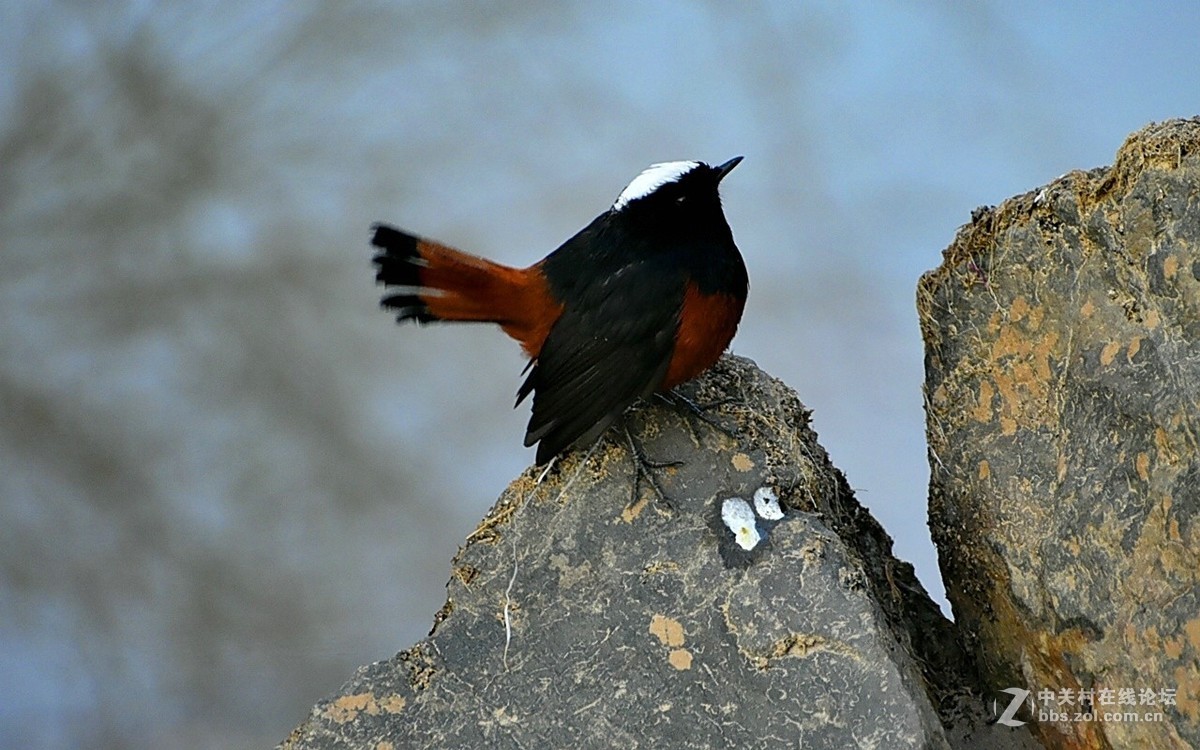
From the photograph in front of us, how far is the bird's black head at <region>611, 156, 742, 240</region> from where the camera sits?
326 cm

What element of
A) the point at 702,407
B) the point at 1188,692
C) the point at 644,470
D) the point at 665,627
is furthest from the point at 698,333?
the point at 1188,692

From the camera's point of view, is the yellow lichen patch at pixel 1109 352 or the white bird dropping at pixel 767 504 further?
the white bird dropping at pixel 767 504

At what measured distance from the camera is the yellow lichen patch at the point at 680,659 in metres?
2.79

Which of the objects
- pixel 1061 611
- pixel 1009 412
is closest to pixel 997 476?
pixel 1009 412

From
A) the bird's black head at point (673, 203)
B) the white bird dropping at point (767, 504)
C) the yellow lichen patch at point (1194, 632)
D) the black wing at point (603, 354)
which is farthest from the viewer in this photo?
the bird's black head at point (673, 203)

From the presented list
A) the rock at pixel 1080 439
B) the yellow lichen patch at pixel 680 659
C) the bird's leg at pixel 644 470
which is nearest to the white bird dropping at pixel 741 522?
the bird's leg at pixel 644 470

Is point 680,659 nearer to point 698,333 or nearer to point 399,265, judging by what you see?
point 698,333

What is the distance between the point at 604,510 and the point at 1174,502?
1.20 m

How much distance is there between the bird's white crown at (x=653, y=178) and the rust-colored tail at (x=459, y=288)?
0.30 m

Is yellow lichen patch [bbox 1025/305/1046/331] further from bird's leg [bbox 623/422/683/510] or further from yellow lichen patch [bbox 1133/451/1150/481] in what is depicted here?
bird's leg [bbox 623/422/683/510]

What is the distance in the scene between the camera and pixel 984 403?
3160mm

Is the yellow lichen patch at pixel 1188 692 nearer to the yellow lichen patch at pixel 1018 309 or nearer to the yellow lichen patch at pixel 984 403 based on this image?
the yellow lichen patch at pixel 984 403

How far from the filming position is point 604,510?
304cm

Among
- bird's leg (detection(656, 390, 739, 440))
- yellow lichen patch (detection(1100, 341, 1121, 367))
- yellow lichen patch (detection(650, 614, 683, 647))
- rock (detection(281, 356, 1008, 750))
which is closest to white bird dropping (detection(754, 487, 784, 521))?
rock (detection(281, 356, 1008, 750))
